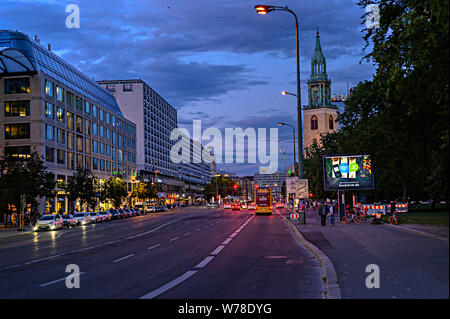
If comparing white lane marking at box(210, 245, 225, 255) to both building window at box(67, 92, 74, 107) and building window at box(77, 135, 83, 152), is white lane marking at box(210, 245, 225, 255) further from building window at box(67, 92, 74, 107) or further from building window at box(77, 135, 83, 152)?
building window at box(77, 135, 83, 152)

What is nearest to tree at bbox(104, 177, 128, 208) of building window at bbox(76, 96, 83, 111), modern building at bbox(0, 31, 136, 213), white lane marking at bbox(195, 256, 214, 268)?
modern building at bbox(0, 31, 136, 213)

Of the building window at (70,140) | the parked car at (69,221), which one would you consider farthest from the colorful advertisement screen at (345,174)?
the building window at (70,140)

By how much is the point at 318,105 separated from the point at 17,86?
8994cm

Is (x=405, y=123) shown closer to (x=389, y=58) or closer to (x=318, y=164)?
(x=389, y=58)

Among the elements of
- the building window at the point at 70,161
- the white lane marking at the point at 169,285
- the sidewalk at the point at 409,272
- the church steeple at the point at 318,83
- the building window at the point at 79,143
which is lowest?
the white lane marking at the point at 169,285

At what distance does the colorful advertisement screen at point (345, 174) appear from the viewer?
113 feet

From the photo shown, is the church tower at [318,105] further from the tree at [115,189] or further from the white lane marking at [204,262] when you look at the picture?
the white lane marking at [204,262]

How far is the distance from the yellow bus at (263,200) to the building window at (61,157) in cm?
3001

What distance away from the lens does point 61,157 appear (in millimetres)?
73562

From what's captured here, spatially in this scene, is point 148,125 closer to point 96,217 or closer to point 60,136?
point 60,136

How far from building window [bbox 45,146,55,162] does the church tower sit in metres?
80.5

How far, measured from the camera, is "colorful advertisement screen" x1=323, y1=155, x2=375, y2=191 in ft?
113

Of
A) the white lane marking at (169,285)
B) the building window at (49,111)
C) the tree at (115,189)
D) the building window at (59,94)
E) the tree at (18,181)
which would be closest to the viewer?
the white lane marking at (169,285)
